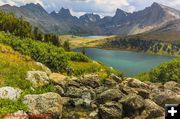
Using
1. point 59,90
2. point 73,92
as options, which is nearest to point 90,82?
point 73,92

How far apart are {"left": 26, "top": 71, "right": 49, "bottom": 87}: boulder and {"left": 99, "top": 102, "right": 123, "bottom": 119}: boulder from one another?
10.7 meters

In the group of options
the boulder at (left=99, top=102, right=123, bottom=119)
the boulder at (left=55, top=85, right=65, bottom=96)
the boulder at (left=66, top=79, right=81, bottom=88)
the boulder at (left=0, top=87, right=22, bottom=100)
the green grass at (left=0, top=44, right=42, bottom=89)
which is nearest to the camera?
the boulder at (left=0, top=87, right=22, bottom=100)

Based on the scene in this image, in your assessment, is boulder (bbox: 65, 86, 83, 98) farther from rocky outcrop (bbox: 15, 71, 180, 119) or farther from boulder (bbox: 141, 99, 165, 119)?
boulder (bbox: 141, 99, 165, 119)

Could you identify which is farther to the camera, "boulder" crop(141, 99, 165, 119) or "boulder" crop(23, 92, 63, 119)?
"boulder" crop(141, 99, 165, 119)

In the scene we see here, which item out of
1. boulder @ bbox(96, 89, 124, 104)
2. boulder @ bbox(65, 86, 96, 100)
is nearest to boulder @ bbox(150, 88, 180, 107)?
boulder @ bbox(96, 89, 124, 104)

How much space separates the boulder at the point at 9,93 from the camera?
34.1 metres

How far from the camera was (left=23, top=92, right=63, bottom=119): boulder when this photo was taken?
3277 centimetres

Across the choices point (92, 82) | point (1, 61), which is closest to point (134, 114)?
point (92, 82)

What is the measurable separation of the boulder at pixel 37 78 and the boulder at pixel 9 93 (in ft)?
23.4

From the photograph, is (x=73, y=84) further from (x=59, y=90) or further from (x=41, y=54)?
(x=41, y=54)

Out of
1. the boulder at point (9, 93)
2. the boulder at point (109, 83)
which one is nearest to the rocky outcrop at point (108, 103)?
the boulder at point (109, 83)

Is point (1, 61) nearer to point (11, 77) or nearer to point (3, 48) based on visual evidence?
point (11, 77)

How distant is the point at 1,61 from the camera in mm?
47625

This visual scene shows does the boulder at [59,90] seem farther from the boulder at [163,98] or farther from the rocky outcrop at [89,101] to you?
the boulder at [163,98]
